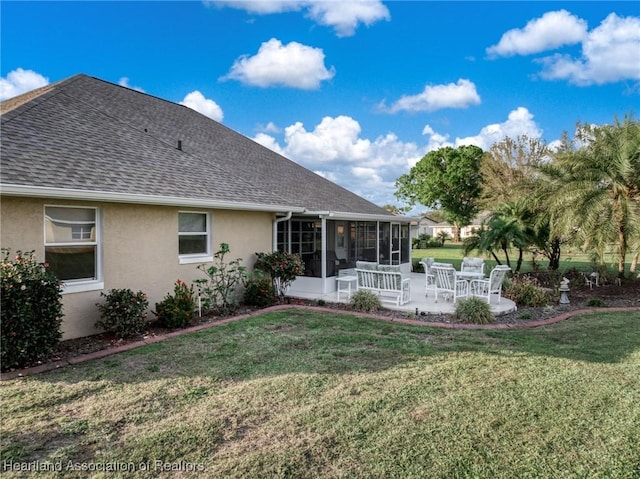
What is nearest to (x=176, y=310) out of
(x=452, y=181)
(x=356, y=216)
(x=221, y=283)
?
(x=221, y=283)

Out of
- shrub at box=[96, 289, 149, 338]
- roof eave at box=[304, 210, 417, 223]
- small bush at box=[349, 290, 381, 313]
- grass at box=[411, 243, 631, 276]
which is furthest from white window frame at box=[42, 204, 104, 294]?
grass at box=[411, 243, 631, 276]

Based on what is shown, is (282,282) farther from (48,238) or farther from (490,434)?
(490,434)

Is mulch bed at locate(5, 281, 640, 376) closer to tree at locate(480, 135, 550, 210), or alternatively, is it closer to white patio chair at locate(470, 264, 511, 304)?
white patio chair at locate(470, 264, 511, 304)

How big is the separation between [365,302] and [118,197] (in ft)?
20.0

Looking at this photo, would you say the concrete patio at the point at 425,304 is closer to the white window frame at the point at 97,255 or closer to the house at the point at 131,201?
the house at the point at 131,201

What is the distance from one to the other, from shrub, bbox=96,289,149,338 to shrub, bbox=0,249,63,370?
1152 millimetres

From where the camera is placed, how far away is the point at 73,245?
7.05m

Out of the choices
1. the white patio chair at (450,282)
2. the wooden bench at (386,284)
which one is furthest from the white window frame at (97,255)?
the white patio chair at (450,282)

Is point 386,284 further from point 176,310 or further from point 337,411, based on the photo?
point 337,411

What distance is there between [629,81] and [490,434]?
18454 mm

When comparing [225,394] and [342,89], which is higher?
[342,89]

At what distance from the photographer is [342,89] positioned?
18469 millimetres

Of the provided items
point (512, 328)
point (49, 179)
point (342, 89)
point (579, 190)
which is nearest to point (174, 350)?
point (49, 179)

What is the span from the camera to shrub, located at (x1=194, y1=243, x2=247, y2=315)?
9.31 meters
